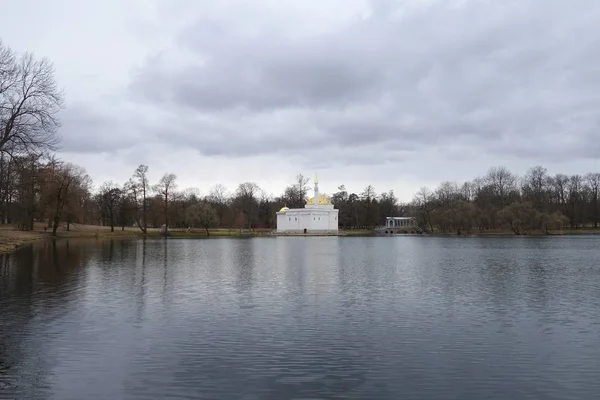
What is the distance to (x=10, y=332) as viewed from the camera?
12.9m

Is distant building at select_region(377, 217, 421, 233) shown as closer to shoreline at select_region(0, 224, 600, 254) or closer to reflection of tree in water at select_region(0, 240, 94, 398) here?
shoreline at select_region(0, 224, 600, 254)

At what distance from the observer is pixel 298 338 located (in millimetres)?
12656

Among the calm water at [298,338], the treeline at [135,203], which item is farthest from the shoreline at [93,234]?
the calm water at [298,338]

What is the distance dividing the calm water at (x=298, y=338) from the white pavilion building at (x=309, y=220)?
96.7 m

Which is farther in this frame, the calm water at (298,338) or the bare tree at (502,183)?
the bare tree at (502,183)

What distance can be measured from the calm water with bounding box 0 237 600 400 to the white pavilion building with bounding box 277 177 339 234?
3808 inches

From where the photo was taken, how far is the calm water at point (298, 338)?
9.09 meters

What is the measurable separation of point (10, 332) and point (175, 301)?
19.4 ft

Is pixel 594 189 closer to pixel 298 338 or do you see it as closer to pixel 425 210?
pixel 425 210

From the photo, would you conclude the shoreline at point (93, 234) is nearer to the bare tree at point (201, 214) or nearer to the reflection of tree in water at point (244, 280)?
the bare tree at point (201, 214)

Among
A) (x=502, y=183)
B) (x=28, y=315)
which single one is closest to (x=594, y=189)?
(x=502, y=183)

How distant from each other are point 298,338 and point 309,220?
10932 centimetres

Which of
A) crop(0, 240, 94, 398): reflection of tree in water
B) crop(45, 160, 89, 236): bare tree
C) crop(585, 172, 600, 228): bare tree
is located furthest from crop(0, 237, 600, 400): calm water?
crop(585, 172, 600, 228): bare tree

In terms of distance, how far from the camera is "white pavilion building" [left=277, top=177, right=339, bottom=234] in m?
121
